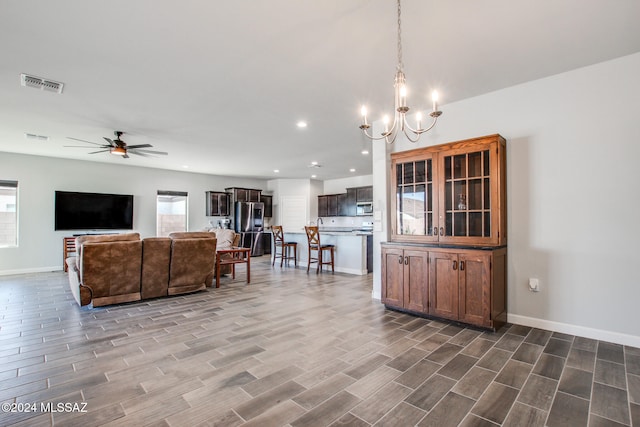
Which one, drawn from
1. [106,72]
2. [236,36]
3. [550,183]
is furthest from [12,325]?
[550,183]

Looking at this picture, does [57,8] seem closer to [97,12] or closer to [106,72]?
[97,12]

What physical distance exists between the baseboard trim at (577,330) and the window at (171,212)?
8.75 meters

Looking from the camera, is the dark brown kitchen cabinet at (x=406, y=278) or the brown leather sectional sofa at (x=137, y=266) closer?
the dark brown kitchen cabinet at (x=406, y=278)

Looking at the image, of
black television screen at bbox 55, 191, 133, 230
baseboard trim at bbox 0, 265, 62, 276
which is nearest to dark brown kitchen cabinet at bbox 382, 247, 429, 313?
black television screen at bbox 55, 191, 133, 230

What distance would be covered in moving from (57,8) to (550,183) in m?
4.60

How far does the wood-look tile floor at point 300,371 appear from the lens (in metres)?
1.81

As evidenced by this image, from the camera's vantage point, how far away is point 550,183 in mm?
3189

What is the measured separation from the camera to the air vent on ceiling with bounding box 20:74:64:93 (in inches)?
122

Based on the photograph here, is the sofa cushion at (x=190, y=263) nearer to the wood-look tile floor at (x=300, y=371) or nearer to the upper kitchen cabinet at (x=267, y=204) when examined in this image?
the wood-look tile floor at (x=300, y=371)

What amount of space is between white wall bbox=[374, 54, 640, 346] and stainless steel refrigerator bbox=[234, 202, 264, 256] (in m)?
A: 7.97

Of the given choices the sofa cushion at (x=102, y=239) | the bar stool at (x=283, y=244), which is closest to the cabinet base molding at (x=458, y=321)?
the sofa cushion at (x=102, y=239)

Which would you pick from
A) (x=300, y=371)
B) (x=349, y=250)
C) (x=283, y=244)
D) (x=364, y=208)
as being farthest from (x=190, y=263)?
(x=364, y=208)

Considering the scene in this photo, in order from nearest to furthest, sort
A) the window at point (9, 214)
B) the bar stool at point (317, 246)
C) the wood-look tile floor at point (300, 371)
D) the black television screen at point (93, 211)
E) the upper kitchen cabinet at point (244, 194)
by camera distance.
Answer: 1. the wood-look tile floor at point (300, 371)
2. the window at point (9, 214)
3. the bar stool at point (317, 246)
4. the black television screen at point (93, 211)
5. the upper kitchen cabinet at point (244, 194)

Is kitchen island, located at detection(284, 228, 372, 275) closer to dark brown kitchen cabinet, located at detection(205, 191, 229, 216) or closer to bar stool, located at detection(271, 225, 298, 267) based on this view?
bar stool, located at detection(271, 225, 298, 267)
